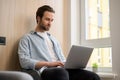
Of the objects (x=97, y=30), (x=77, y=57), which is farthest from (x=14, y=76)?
(x=97, y=30)

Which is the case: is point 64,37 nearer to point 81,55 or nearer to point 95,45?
point 95,45

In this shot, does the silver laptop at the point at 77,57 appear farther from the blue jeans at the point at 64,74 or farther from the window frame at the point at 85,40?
the window frame at the point at 85,40

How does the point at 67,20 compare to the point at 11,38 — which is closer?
the point at 11,38

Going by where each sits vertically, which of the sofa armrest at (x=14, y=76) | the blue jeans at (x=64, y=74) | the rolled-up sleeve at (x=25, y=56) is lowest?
the blue jeans at (x=64, y=74)

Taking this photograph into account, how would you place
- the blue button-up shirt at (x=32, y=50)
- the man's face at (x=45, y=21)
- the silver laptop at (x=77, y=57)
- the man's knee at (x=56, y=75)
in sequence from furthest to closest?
the man's face at (x=45, y=21) < the blue button-up shirt at (x=32, y=50) < the silver laptop at (x=77, y=57) < the man's knee at (x=56, y=75)

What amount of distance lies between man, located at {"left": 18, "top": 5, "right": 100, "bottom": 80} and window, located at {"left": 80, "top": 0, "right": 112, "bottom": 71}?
59 centimetres

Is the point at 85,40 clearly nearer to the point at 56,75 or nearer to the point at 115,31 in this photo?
the point at 115,31

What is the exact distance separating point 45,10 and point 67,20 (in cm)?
58

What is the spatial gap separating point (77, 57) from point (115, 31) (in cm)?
63

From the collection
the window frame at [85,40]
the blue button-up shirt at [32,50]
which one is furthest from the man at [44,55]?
the window frame at [85,40]

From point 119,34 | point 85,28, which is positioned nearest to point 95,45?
point 85,28

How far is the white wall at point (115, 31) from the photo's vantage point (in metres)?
1.81

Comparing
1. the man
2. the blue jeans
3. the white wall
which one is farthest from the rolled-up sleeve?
the white wall

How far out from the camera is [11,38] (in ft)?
5.77
